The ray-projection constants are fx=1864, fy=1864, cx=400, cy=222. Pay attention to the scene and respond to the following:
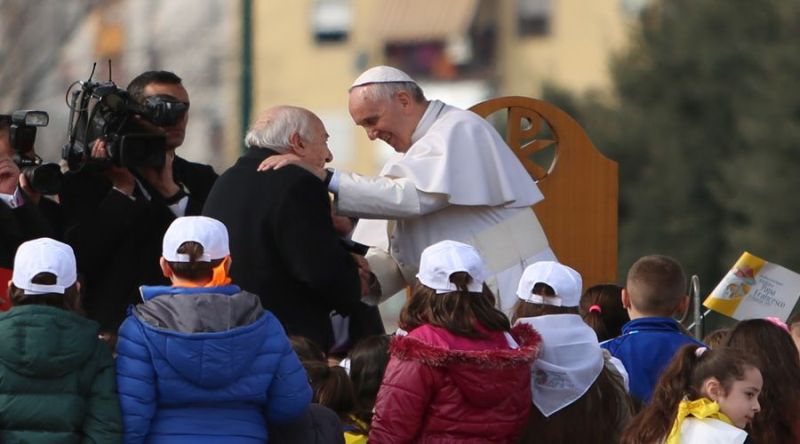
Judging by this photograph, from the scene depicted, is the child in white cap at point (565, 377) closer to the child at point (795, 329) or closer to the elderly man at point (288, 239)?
the elderly man at point (288, 239)

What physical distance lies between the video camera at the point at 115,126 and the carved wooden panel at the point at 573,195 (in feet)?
7.09

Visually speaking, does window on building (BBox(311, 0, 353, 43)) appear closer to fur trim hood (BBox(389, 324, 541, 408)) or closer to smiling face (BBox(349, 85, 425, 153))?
smiling face (BBox(349, 85, 425, 153))

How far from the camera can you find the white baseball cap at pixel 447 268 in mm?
6543

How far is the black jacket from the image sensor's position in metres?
7.16

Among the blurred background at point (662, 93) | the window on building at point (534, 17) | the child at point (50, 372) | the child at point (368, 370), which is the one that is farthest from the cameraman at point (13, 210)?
the window on building at point (534, 17)

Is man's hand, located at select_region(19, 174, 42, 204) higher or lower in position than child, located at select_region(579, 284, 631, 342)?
higher

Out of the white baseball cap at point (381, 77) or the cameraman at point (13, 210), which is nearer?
the cameraman at point (13, 210)

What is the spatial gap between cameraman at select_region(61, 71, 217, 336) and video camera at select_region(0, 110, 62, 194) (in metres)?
0.17

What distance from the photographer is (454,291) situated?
21.5 feet

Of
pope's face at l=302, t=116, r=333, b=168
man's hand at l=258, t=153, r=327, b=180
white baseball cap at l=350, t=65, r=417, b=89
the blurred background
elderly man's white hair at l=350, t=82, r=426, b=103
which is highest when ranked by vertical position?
white baseball cap at l=350, t=65, r=417, b=89

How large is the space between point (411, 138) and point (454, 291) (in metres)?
1.66

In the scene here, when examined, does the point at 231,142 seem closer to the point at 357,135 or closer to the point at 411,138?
the point at 357,135

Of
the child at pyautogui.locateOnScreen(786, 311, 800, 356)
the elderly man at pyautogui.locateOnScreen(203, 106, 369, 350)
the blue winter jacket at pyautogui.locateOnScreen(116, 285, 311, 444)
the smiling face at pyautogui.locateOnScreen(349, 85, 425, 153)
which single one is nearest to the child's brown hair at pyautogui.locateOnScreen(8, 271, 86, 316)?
the blue winter jacket at pyautogui.locateOnScreen(116, 285, 311, 444)

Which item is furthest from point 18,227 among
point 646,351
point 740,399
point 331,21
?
point 331,21
